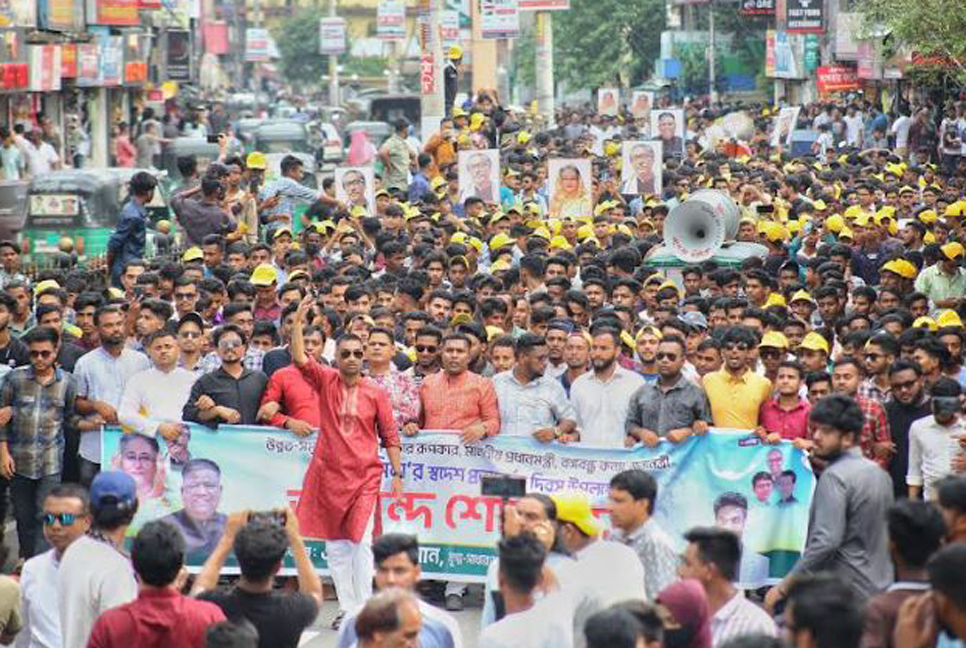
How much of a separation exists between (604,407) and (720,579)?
4.88 metres

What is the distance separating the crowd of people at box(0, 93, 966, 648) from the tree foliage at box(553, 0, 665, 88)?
42769 mm

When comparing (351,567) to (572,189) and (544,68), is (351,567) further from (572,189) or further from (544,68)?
(544,68)

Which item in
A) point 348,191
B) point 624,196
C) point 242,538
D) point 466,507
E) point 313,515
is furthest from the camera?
point 624,196

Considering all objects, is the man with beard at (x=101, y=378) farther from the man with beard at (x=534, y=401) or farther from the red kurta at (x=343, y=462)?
the man with beard at (x=534, y=401)

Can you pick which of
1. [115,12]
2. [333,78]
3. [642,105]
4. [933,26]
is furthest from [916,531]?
[333,78]

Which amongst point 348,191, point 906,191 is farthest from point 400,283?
point 906,191

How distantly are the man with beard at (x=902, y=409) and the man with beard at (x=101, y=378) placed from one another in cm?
420

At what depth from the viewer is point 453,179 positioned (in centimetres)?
2869

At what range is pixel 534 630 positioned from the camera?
24.9 ft

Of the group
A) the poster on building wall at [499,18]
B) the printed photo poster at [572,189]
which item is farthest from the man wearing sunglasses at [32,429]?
the poster on building wall at [499,18]

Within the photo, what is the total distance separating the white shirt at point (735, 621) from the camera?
25.3ft

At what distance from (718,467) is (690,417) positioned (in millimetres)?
294

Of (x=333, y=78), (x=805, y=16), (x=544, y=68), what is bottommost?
(x=544, y=68)

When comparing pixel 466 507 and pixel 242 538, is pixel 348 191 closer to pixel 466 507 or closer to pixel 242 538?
pixel 466 507
